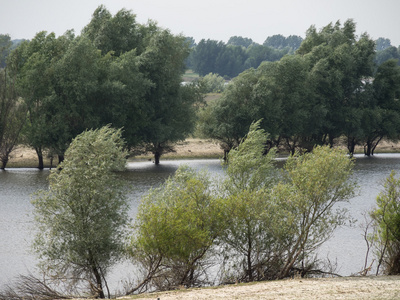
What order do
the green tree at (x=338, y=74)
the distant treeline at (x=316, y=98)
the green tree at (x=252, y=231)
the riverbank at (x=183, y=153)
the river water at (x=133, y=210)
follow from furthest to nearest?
1. the green tree at (x=338, y=74)
2. the distant treeline at (x=316, y=98)
3. the riverbank at (x=183, y=153)
4. the river water at (x=133, y=210)
5. the green tree at (x=252, y=231)

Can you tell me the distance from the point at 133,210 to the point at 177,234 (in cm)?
2103

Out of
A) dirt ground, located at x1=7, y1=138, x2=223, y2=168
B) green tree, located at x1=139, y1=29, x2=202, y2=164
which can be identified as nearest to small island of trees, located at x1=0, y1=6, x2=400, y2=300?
green tree, located at x1=139, y1=29, x2=202, y2=164

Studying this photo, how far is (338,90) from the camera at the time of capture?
9344cm

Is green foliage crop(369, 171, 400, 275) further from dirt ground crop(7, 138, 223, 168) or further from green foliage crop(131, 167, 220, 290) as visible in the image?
dirt ground crop(7, 138, 223, 168)

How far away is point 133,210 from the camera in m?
51.5

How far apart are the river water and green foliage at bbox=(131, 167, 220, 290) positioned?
3.06 m

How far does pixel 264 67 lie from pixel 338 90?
1233 cm

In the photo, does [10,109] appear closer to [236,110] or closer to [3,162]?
[3,162]

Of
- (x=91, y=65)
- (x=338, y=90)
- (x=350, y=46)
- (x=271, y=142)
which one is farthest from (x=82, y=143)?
(x=350, y=46)

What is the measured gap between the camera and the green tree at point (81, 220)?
32281mm

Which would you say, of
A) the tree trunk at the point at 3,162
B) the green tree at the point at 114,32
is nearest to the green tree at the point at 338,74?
the green tree at the point at 114,32

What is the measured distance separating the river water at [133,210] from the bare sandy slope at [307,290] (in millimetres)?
7660

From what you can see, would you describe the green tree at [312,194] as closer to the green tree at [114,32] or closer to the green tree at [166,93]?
the green tree at [166,93]

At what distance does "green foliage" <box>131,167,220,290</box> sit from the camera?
101 feet
